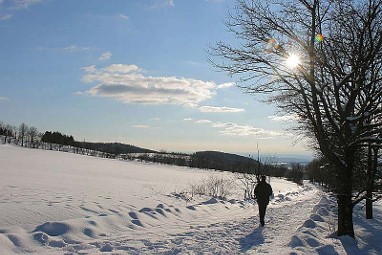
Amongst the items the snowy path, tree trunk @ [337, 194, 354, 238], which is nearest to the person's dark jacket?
the snowy path

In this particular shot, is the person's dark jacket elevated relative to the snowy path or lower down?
elevated

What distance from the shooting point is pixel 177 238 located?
10.6 metres

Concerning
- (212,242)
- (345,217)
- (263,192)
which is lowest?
(212,242)

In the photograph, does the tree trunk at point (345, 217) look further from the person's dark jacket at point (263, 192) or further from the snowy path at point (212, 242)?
the person's dark jacket at point (263, 192)

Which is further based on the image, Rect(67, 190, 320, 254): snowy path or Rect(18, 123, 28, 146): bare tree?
Rect(18, 123, 28, 146): bare tree

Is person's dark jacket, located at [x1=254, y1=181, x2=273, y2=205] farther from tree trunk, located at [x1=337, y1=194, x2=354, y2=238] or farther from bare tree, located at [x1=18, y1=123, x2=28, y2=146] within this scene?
bare tree, located at [x1=18, y1=123, x2=28, y2=146]

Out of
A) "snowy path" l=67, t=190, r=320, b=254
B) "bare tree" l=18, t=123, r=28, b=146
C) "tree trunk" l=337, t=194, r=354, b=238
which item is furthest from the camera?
"bare tree" l=18, t=123, r=28, b=146

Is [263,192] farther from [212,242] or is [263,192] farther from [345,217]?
[212,242]

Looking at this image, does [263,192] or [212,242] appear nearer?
[212,242]

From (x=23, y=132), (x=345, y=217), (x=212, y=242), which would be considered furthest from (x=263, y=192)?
(x=23, y=132)

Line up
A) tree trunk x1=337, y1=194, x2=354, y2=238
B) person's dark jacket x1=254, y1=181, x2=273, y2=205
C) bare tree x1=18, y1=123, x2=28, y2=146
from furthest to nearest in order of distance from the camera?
bare tree x1=18, y1=123, x2=28, y2=146, person's dark jacket x1=254, y1=181, x2=273, y2=205, tree trunk x1=337, y1=194, x2=354, y2=238

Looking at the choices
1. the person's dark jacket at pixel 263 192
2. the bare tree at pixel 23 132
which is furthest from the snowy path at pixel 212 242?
the bare tree at pixel 23 132

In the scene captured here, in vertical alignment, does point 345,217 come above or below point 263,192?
below

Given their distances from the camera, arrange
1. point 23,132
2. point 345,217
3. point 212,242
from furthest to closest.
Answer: point 23,132 < point 345,217 < point 212,242
